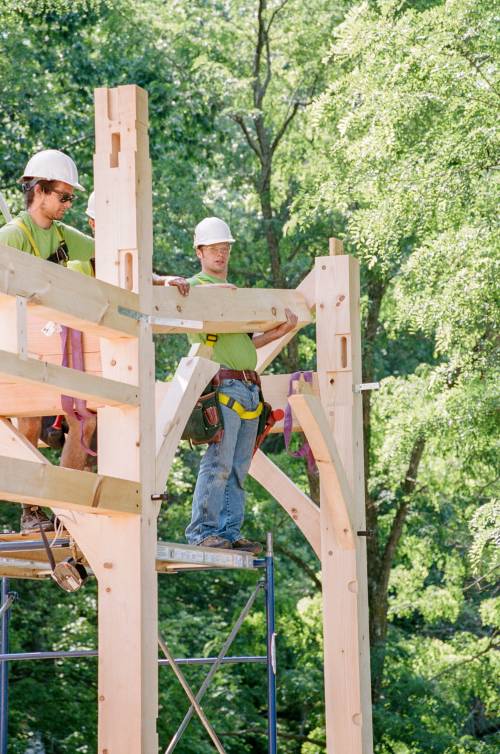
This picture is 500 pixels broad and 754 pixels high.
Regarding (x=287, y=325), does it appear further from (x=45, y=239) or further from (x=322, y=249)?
(x=322, y=249)

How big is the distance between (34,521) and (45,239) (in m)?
1.33

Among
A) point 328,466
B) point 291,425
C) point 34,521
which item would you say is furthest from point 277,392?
point 34,521

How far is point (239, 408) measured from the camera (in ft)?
23.5

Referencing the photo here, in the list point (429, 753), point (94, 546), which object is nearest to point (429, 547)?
point (429, 753)

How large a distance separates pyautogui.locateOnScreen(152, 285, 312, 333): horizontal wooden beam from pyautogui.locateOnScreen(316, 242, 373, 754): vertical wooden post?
0.65 feet

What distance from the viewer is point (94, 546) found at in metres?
5.72

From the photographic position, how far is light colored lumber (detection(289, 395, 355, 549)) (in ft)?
22.8

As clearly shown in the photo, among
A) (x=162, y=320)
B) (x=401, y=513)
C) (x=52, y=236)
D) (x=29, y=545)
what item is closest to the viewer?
(x=162, y=320)

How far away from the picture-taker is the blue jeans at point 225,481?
7074 mm

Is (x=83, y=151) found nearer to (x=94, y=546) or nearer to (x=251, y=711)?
(x=251, y=711)

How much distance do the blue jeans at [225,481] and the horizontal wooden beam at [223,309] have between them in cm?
35

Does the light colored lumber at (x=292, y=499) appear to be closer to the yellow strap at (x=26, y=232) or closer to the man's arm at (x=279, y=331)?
the man's arm at (x=279, y=331)

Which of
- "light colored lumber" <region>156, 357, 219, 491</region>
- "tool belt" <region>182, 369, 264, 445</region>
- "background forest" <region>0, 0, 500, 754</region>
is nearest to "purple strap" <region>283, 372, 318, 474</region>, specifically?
"tool belt" <region>182, 369, 264, 445</region>

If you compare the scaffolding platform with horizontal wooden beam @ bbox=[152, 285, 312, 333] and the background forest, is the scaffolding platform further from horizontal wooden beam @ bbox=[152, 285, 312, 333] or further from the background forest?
the background forest
